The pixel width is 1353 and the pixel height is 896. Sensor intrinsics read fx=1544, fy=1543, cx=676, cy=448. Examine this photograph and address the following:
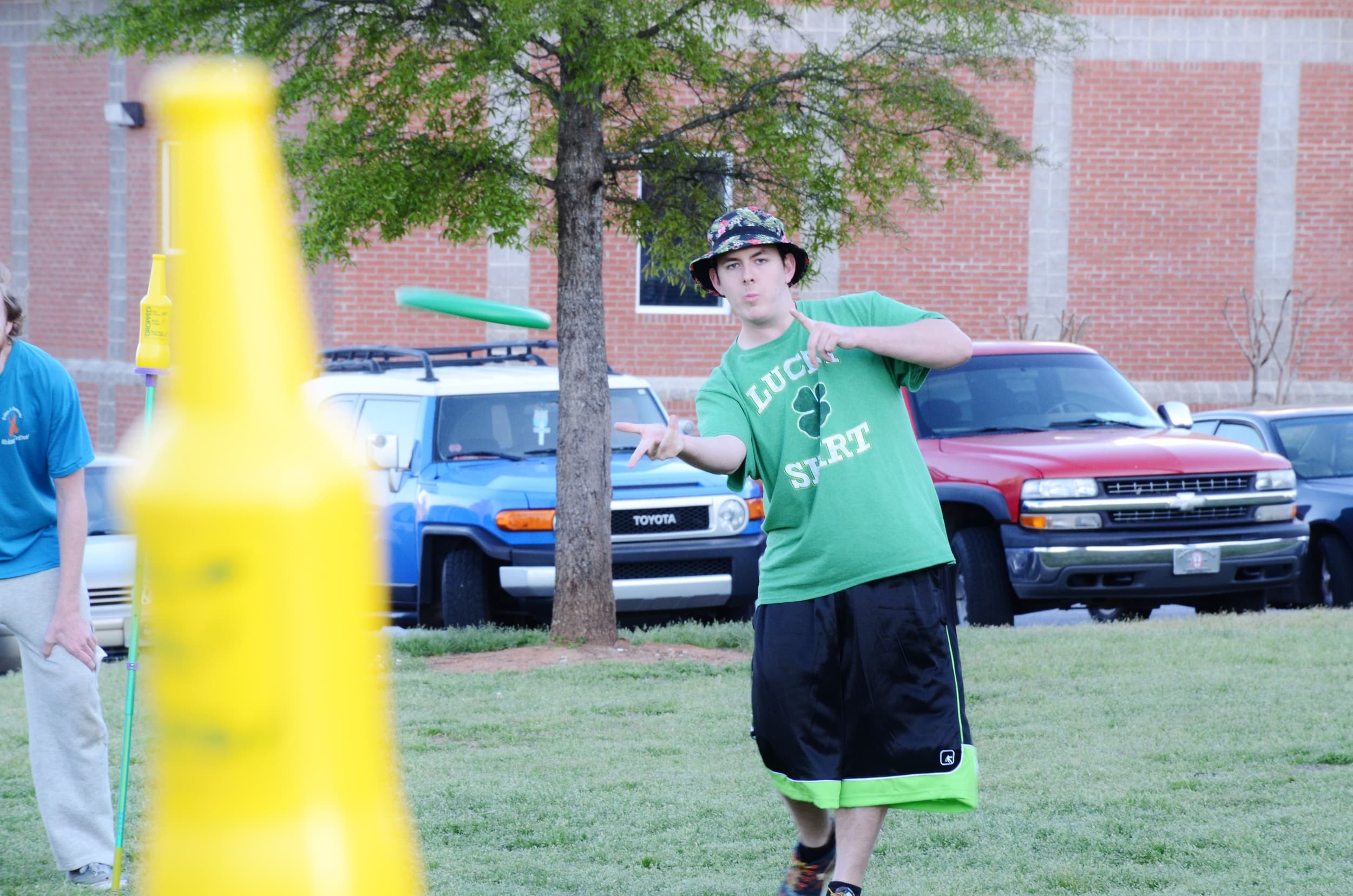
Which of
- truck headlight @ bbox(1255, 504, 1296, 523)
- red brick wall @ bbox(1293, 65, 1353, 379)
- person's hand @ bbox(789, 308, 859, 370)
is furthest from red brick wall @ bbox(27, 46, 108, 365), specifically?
person's hand @ bbox(789, 308, 859, 370)

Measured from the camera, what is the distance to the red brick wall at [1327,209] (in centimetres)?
2106

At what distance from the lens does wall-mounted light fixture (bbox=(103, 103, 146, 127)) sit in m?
22.0

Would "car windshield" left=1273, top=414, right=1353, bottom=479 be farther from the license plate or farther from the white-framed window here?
the white-framed window

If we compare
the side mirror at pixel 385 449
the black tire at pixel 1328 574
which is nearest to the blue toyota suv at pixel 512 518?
the side mirror at pixel 385 449

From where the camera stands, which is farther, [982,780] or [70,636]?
[982,780]

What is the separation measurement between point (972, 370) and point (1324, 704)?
447 centimetres

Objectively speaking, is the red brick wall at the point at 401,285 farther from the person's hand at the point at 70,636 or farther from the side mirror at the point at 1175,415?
the person's hand at the point at 70,636

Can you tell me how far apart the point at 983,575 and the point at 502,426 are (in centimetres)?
362

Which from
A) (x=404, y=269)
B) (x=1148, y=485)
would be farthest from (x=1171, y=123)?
(x=1148, y=485)

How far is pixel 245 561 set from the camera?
70 centimetres

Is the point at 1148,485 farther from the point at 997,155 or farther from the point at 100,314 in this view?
the point at 100,314

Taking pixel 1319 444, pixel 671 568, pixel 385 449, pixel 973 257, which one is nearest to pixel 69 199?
pixel 973 257

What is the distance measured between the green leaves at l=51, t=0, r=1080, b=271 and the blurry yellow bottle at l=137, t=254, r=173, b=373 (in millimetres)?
3666

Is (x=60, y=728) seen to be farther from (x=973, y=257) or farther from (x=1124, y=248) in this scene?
(x=1124, y=248)
